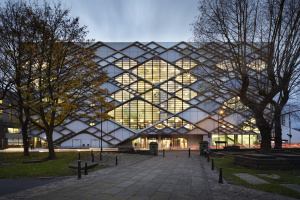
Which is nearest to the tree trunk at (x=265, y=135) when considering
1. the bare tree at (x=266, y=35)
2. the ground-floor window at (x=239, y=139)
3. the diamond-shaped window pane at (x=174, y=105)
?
the bare tree at (x=266, y=35)

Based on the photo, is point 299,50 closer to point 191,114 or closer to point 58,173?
point 58,173

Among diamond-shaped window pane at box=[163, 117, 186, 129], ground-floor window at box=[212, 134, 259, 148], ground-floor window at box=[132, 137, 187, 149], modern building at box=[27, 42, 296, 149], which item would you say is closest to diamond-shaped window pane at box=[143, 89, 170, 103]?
modern building at box=[27, 42, 296, 149]

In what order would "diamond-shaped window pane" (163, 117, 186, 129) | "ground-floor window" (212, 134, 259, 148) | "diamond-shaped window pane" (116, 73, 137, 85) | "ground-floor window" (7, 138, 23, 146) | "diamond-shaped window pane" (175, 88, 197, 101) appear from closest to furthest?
"diamond-shaped window pane" (163, 117, 186, 129) < "ground-floor window" (7, 138, 23, 146) < "diamond-shaped window pane" (175, 88, 197, 101) < "ground-floor window" (212, 134, 259, 148) < "diamond-shaped window pane" (116, 73, 137, 85)

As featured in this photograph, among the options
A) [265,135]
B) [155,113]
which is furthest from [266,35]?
[155,113]

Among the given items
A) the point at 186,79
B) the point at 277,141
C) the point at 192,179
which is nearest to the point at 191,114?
the point at 186,79

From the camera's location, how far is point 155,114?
4359 cm

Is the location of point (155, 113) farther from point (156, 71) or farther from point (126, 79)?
point (126, 79)

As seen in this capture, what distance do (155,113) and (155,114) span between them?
0.21 meters

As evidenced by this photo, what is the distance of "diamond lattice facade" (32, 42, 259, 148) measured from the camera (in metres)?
42.5

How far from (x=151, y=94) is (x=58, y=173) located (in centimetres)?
Result: 3266

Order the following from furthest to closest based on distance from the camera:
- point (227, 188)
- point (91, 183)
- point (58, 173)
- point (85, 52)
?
point (85, 52), point (58, 173), point (91, 183), point (227, 188)

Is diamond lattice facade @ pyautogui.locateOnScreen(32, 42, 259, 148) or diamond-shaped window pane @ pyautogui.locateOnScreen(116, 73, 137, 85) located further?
diamond-shaped window pane @ pyautogui.locateOnScreen(116, 73, 137, 85)

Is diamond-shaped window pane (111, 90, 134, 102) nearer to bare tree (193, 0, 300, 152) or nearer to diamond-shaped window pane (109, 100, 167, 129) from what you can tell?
diamond-shaped window pane (109, 100, 167, 129)

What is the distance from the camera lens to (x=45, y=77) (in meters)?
19.7
